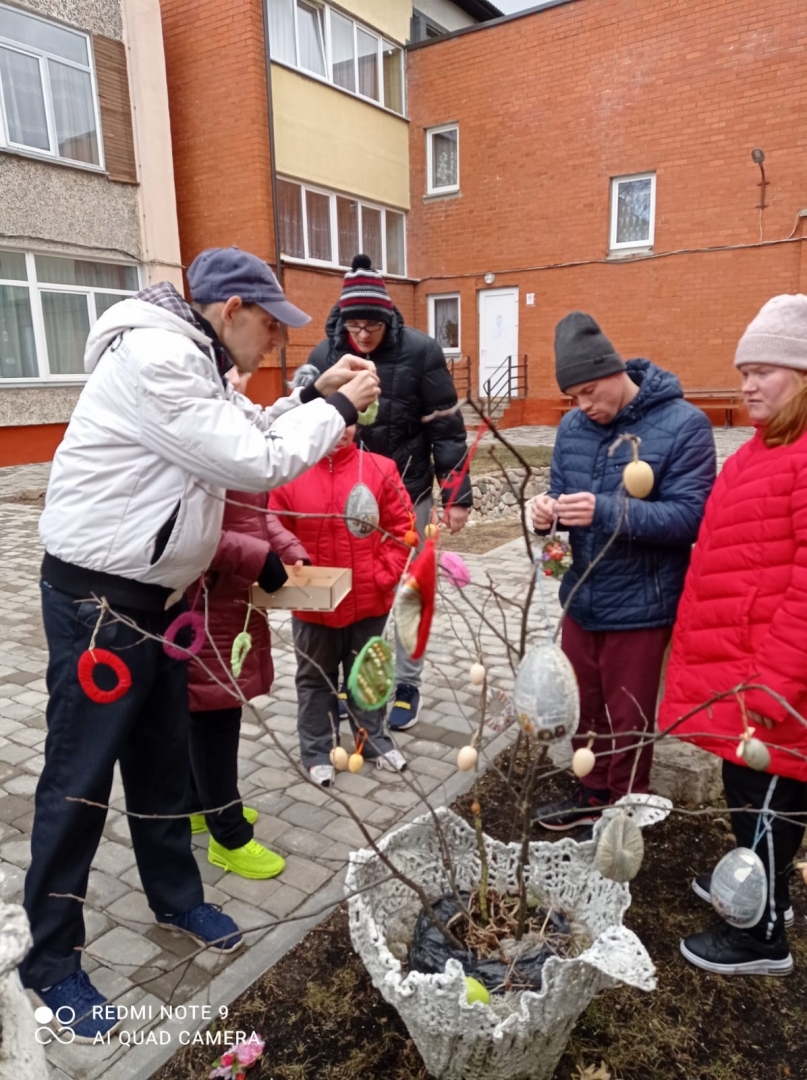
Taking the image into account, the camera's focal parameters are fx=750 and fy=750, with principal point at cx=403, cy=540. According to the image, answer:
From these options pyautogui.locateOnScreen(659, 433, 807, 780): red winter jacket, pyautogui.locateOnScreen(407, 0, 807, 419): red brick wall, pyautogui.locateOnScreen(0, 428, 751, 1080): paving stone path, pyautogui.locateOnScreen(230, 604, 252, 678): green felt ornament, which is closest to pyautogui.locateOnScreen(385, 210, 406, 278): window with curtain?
pyautogui.locateOnScreen(407, 0, 807, 419): red brick wall

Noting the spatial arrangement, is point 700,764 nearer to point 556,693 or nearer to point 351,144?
point 556,693

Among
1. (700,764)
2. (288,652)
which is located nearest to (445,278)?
(288,652)

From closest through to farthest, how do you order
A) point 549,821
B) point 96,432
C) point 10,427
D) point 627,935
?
point 627,935
point 96,432
point 549,821
point 10,427

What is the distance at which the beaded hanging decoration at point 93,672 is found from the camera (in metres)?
1.83

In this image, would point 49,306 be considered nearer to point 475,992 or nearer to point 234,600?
point 234,600

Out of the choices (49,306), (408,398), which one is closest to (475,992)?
(408,398)


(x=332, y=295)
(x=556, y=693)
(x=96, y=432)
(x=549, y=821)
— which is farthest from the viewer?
(x=332, y=295)

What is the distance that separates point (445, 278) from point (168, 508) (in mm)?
15617

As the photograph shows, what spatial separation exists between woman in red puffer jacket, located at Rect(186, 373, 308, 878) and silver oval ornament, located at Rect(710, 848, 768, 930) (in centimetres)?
143

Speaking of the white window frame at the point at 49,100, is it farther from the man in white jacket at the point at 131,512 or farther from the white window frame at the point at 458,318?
the man in white jacket at the point at 131,512

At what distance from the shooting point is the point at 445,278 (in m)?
16.3

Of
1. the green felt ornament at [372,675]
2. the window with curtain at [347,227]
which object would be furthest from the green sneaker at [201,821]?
the window with curtain at [347,227]

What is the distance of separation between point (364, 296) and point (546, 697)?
235 centimetres

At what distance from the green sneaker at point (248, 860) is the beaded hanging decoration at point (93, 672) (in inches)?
42.3
